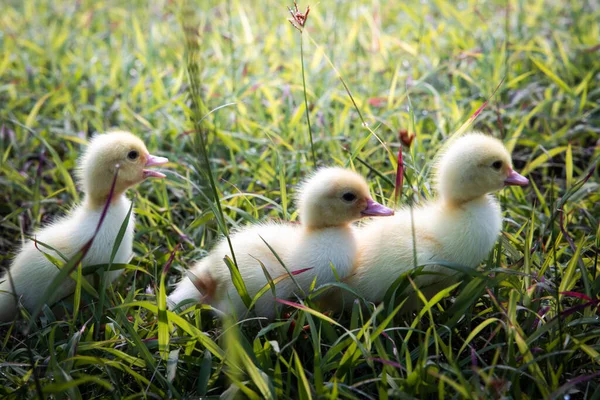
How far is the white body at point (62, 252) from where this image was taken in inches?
107

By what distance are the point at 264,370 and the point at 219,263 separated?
0.54 m

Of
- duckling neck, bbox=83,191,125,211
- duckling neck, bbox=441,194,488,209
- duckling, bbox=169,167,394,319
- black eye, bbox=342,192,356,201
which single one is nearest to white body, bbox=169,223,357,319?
duckling, bbox=169,167,394,319

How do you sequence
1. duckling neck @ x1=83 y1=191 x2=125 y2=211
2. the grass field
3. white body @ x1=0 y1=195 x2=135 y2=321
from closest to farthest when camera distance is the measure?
1. the grass field
2. white body @ x1=0 y1=195 x2=135 y2=321
3. duckling neck @ x1=83 y1=191 x2=125 y2=211

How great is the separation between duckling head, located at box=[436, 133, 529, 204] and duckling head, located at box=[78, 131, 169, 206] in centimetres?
118

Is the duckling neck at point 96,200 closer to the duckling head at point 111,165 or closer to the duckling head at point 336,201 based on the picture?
the duckling head at point 111,165

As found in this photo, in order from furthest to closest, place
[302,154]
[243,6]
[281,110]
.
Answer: [243,6] < [281,110] < [302,154]

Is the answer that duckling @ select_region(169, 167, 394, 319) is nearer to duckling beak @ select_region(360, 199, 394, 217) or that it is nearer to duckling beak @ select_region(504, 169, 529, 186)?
duckling beak @ select_region(360, 199, 394, 217)

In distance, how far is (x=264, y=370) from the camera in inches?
85.6

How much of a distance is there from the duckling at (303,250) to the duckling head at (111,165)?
0.52 m

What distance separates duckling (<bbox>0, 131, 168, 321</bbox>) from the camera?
2736mm

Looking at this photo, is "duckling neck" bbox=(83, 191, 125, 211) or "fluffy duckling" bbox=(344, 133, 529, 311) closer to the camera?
"fluffy duckling" bbox=(344, 133, 529, 311)

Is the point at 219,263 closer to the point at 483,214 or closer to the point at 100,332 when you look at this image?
the point at 100,332

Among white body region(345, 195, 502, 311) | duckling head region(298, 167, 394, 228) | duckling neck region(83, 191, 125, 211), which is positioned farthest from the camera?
duckling neck region(83, 191, 125, 211)

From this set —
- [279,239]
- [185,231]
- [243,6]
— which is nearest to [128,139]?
[185,231]
